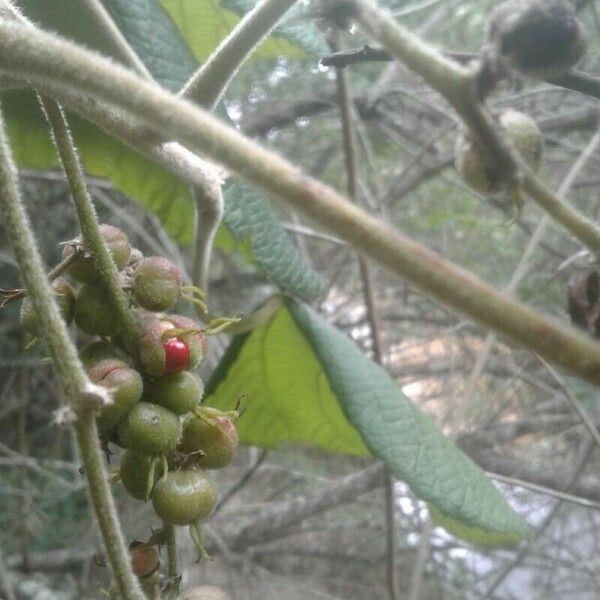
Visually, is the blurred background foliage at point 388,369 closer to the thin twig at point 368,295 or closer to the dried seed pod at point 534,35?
the thin twig at point 368,295

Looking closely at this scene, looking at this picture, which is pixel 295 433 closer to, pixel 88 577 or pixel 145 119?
pixel 145 119

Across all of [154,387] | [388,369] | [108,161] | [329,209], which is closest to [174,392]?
[154,387]

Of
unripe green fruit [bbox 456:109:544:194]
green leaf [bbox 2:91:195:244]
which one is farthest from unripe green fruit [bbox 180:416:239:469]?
green leaf [bbox 2:91:195:244]

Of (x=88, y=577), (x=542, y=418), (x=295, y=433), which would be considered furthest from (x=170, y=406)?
(x=542, y=418)

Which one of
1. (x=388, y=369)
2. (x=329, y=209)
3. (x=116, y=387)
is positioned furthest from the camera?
(x=388, y=369)

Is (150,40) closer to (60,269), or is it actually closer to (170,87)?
(170,87)

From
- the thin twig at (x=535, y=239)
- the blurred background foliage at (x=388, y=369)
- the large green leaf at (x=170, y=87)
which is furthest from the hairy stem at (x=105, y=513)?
the blurred background foliage at (x=388, y=369)
